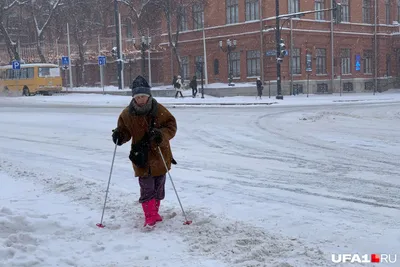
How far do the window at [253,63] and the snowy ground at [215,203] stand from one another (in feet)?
98.2

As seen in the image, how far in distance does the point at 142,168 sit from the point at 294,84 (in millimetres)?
37944

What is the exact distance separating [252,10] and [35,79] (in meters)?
19.3

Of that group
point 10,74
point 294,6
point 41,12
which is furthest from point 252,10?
point 41,12

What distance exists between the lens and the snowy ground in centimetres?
504

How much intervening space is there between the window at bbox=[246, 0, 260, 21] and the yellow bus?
56.2 ft

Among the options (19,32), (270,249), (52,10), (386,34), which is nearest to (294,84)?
(386,34)

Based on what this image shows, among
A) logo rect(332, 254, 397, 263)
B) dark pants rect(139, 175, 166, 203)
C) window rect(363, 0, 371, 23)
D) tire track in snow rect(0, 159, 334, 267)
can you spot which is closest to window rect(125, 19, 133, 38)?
window rect(363, 0, 371, 23)

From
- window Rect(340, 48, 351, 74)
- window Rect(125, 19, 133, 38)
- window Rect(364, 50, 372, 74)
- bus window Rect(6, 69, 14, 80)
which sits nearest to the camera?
bus window Rect(6, 69, 14, 80)

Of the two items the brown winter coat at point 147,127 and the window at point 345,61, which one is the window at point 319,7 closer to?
the window at point 345,61

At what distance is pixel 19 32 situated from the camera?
59.8 metres

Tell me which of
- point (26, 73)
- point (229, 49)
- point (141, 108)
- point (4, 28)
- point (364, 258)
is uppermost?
point (4, 28)

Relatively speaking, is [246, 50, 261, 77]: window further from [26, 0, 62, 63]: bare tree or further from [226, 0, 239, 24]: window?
[26, 0, 62, 63]: bare tree

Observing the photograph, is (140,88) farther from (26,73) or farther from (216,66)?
(216,66)

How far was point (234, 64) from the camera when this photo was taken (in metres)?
45.7
